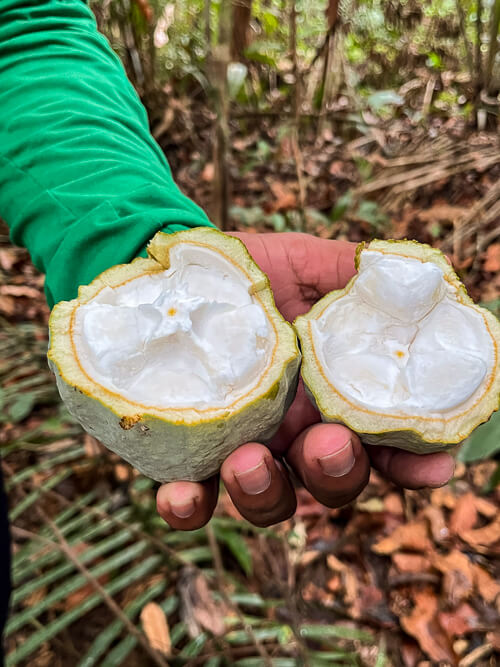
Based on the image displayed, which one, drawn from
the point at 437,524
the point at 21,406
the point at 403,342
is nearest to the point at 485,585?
the point at 437,524

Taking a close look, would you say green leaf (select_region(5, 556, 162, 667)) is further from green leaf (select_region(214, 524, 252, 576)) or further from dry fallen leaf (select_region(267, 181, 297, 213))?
dry fallen leaf (select_region(267, 181, 297, 213))

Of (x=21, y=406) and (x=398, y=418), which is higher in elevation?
(x=398, y=418)

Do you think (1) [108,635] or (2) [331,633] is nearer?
(1) [108,635]

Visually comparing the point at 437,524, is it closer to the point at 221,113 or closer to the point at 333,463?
the point at 333,463

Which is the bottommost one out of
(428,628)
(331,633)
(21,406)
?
(428,628)

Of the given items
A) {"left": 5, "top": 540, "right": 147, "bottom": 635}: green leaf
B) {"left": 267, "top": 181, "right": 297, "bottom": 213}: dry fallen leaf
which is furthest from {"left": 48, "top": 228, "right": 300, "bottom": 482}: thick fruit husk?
{"left": 267, "top": 181, "right": 297, "bottom": 213}: dry fallen leaf
